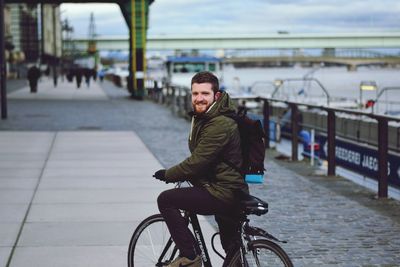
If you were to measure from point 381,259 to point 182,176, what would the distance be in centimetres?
275

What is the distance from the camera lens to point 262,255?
188 inches

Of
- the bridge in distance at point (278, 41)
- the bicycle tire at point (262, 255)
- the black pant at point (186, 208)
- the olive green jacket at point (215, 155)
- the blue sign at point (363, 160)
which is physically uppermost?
the bridge in distance at point (278, 41)

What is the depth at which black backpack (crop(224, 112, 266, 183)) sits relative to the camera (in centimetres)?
492

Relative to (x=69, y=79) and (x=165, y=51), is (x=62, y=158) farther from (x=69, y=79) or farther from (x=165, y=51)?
(x=165, y=51)

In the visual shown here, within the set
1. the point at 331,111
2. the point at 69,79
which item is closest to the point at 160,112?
the point at 331,111

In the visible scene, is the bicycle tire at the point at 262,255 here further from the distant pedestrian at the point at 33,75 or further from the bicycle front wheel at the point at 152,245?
the distant pedestrian at the point at 33,75

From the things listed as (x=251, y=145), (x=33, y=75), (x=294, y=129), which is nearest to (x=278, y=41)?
(x=33, y=75)

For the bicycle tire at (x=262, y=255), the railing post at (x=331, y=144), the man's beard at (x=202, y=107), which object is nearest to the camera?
the bicycle tire at (x=262, y=255)

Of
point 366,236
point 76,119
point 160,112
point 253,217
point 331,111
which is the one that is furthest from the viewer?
point 160,112

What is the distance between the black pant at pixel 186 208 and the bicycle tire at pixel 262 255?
287 millimetres

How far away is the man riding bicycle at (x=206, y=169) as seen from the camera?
16.0 ft

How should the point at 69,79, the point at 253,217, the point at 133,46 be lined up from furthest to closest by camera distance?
the point at 69,79, the point at 133,46, the point at 253,217

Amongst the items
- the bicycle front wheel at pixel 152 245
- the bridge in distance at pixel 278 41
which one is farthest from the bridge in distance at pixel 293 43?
→ the bicycle front wheel at pixel 152 245

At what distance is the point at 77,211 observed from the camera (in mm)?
9062
